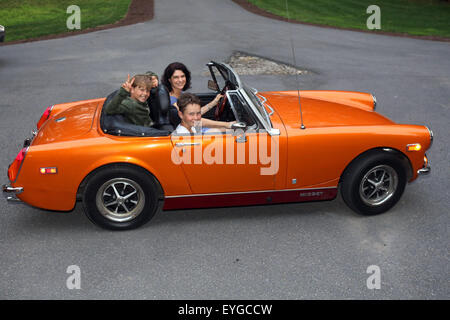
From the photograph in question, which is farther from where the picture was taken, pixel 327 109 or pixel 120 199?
pixel 327 109

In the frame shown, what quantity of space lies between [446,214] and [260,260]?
2.17 meters

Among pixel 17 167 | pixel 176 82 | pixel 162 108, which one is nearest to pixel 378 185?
pixel 162 108

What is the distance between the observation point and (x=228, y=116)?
5.17 metres

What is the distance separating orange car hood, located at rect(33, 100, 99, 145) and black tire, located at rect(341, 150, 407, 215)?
105 inches

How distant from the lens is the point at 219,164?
4.52 m

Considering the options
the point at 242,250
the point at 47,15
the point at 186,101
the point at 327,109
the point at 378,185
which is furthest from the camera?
the point at 47,15

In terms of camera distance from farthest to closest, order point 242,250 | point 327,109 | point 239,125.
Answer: point 327,109
point 242,250
point 239,125

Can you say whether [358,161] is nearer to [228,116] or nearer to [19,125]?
[228,116]

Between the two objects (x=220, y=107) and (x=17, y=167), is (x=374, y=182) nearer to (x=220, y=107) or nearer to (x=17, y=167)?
(x=220, y=107)

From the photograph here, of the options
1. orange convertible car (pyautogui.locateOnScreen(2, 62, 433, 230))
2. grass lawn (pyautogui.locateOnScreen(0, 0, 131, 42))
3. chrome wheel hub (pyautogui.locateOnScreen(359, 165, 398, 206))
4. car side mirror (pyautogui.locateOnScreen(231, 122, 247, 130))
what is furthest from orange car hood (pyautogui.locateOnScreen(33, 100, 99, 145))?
grass lawn (pyautogui.locateOnScreen(0, 0, 131, 42))

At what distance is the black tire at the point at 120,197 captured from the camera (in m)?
4.41

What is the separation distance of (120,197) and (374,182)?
253 centimetres
